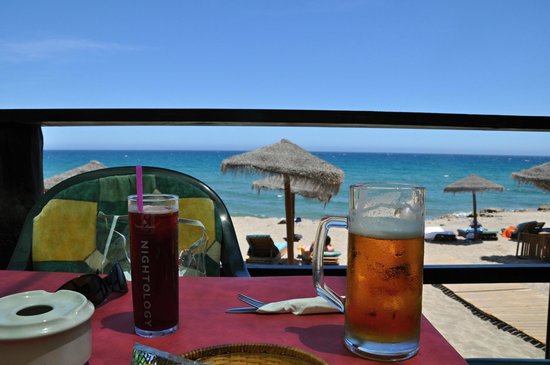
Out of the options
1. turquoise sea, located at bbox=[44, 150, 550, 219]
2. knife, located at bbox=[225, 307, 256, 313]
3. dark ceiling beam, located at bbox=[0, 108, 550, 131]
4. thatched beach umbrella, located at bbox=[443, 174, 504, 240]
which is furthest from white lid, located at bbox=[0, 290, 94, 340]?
thatched beach umbrella, located at bbox=[443, 174, 504, 240]

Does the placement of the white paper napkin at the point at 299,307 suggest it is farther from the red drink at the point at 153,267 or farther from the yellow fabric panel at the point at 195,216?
the yellow fabric panel at the point at 195,216

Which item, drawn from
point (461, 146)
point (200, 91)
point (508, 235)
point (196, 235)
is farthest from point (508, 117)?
point (461, 146)

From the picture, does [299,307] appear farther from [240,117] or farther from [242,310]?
[240,117]

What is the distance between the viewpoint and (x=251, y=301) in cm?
73

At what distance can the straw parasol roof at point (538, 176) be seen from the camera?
34.8 ft

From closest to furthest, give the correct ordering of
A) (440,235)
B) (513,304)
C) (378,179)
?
(513,304) < (440,235) < (378,179)

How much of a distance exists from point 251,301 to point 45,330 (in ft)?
1.24

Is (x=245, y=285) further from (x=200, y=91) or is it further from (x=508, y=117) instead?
(x=200, y=91)

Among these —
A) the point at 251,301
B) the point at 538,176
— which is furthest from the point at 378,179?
the point at 251,301

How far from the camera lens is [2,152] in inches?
66.0

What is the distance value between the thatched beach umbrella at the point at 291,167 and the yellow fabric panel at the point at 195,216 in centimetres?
553

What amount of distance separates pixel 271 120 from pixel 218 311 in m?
1.01

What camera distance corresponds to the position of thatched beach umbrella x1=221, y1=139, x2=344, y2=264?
7.20 metres

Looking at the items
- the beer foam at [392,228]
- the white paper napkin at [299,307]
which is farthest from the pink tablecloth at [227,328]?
the beer foam at [392,228]
